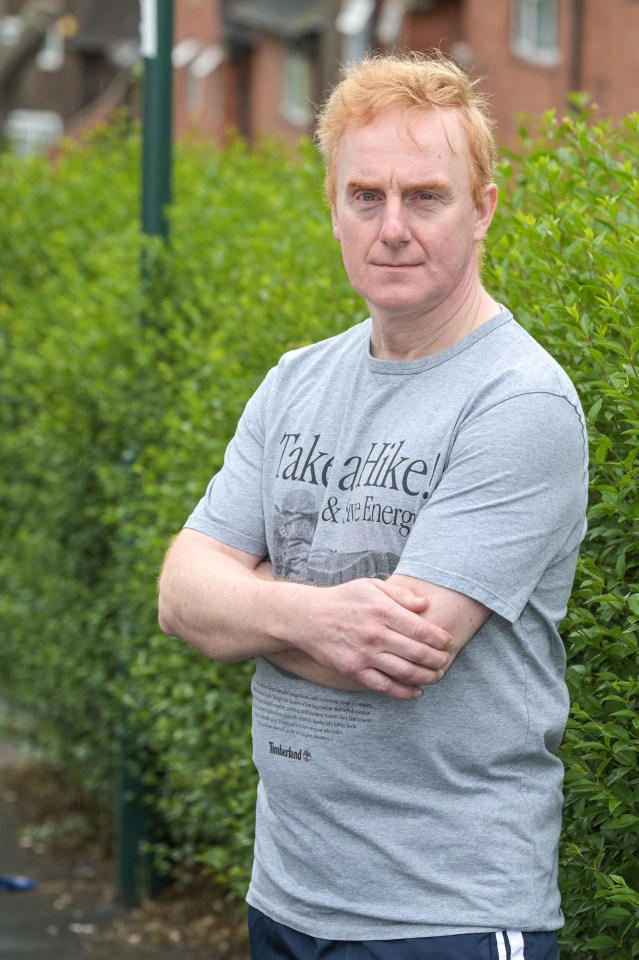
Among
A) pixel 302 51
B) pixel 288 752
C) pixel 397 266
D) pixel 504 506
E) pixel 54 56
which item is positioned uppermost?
pixel 397 266

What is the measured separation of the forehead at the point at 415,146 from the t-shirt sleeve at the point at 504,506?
1.33ft

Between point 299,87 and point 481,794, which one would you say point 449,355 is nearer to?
point 481,794

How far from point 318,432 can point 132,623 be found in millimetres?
2893

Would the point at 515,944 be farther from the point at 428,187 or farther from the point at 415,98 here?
the point at 415,98

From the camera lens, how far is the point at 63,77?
153ft

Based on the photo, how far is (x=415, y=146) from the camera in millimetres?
2318

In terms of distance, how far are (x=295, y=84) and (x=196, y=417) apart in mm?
29268

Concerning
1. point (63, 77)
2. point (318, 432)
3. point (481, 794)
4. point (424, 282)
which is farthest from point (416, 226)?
point (63, 77)

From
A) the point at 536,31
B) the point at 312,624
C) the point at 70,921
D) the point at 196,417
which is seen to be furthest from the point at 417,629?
the point at 536,31

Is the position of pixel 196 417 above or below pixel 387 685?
below

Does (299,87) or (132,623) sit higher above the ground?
(132,623)

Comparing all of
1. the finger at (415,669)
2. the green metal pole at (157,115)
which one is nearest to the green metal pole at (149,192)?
the green metal pole at (157,115)

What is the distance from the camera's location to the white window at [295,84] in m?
32.1

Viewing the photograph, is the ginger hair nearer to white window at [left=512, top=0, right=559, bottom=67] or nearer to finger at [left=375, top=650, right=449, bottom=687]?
finger at [left=375, top=650, right=449, bottom=687]
